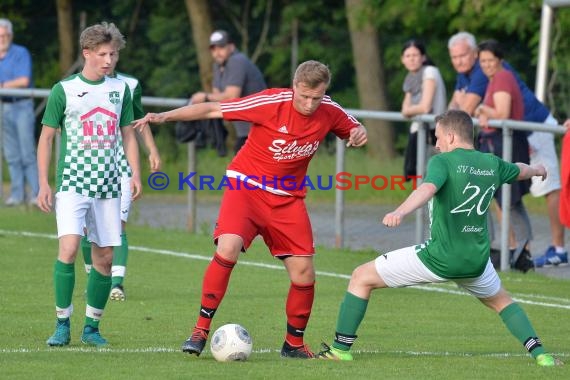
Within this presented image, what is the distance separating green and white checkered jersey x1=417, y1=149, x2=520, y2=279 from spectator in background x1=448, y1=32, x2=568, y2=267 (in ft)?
18.4

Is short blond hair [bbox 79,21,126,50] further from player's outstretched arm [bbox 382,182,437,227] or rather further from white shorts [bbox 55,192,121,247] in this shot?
player's outstretched arm [bbox 382,182,437,227]

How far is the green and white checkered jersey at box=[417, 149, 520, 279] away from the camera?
8.60 metres

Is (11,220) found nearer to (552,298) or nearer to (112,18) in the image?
(552,298)

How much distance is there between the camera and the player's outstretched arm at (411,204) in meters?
7.95

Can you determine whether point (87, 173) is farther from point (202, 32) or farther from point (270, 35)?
point (270, 35)

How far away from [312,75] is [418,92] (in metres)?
6.27

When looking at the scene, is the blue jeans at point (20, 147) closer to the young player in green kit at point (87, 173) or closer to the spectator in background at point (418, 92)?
the spectator in background at point (418, 92)

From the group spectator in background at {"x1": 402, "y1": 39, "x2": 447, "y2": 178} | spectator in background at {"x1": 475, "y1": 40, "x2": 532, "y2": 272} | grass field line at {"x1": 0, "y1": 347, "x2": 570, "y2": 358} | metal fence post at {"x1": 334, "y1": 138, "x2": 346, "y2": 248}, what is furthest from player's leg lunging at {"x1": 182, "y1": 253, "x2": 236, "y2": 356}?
metal fence post at {"x1": 334, "y1": 138, "x2": 346, "y2": 248}

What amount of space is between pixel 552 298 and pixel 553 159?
241 cm

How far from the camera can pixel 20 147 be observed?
17.9 meters

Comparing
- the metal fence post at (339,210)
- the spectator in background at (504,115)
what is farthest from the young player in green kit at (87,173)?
the metal fence post at (339,210)

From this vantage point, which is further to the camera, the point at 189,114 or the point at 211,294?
the point at 189,114

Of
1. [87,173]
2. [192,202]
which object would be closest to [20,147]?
[192,202]

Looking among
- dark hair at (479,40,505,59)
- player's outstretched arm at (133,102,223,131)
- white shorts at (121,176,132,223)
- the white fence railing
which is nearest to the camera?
player's outstretched arm at (133,102,223,131)
